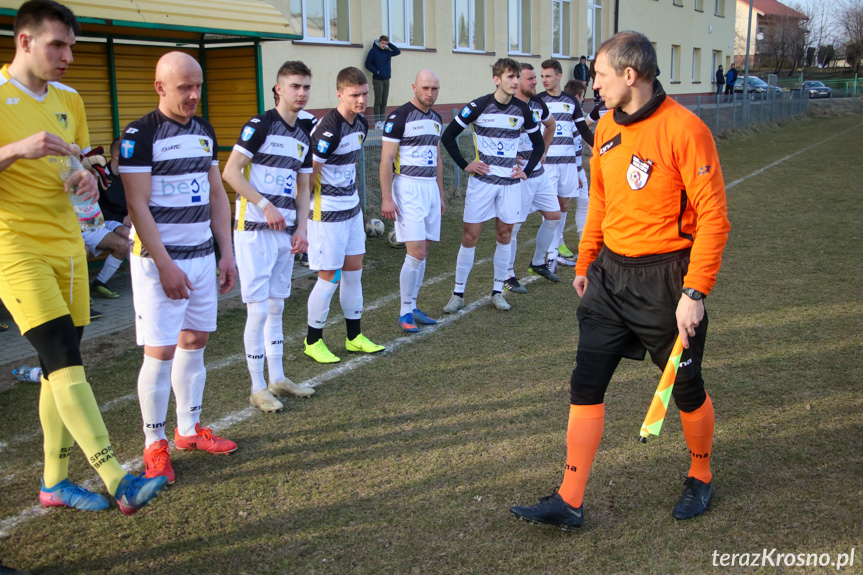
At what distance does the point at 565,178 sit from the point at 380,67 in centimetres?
816

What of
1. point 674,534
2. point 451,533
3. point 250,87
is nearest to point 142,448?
point 451,533

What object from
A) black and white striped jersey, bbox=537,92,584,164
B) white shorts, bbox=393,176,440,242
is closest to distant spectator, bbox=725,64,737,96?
black and white striped jersey, bbox=537,92,584,164

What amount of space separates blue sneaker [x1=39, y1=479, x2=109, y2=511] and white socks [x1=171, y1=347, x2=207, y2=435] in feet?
2.21

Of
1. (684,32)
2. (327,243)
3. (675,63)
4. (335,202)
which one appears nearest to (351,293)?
(327,243)

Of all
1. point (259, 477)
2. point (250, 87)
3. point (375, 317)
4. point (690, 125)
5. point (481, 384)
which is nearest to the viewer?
point (690, 125)

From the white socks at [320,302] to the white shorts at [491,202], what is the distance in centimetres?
194

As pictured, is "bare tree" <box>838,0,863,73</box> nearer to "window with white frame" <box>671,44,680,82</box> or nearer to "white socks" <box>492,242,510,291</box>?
"window with white frame" <box>671,44,680,82</box>

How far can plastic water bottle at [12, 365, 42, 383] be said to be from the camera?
5070mm

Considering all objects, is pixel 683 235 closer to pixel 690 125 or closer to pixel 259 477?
pixel 690 125

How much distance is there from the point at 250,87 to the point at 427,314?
4.40 metres

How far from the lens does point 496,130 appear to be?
698cm

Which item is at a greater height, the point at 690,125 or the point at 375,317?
the point at 690,125

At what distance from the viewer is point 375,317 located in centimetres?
690

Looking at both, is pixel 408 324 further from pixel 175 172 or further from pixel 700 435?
pixel 700 435
